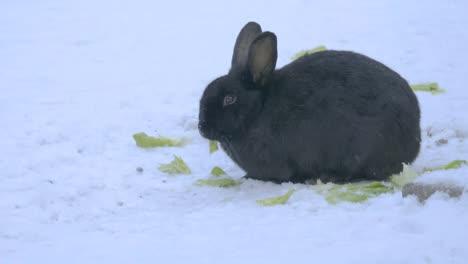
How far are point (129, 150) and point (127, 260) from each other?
113 inches

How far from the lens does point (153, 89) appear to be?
954 centimetres

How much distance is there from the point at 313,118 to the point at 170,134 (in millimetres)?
2137

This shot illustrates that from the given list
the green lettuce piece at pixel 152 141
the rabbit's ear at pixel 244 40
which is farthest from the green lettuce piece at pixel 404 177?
the green lettuce piece at pixel 152 141

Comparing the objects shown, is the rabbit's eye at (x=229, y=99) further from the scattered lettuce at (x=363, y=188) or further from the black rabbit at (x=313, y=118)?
the scattered lettuce at (x=363, y=188)

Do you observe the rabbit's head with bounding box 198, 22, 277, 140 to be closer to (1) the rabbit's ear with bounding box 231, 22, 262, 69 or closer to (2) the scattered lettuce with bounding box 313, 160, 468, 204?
(1) the rabbit's ear with bounding box 231, 22, 262, 69

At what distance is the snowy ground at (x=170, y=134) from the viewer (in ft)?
15.6

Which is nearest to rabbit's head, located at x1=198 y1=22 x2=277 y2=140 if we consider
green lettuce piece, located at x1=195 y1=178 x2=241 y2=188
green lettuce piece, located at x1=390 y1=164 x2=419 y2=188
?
green lettuce piece, located at x1=195 y1=178 x2=241 y2=188

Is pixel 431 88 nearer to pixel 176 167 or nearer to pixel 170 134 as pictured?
pixel 170 134

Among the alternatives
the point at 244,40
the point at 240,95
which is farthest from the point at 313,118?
the point at 244,40

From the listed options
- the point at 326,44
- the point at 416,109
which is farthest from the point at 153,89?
the point at 416,109

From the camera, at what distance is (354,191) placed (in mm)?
5852

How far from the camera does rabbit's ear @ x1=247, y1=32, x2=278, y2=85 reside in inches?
248

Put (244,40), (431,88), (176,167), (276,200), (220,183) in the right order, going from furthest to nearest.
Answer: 1. (431,88)
2. (176,167)
3. (244,40)
4. (220,183)
5. (276,200)

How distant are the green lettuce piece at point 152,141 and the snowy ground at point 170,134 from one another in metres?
0.09
